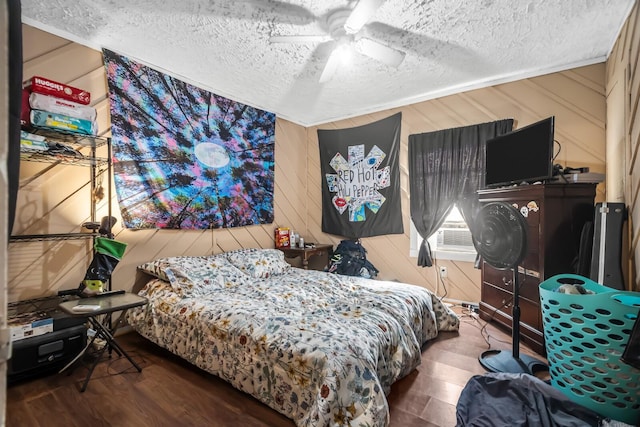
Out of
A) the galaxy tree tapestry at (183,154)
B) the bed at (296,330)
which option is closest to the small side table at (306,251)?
the galaxy tree tapestry at (183,154)

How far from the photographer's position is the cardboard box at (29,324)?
5.67 ft

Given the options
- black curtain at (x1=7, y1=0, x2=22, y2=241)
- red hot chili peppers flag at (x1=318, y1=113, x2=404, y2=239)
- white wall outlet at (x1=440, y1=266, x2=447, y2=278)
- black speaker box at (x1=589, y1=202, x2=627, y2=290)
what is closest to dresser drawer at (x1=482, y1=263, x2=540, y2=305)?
black speaker box at (x1=589, y1=202, x2=627, y2=290)

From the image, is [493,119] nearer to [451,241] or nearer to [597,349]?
[451,241]

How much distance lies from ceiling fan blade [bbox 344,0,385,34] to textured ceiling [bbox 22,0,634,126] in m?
0.11

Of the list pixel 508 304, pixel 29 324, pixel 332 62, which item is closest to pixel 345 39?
pixel 332 62

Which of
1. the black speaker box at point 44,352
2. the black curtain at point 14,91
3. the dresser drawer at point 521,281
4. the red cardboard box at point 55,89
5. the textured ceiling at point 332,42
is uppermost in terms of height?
the textured ceiling at point 332,42

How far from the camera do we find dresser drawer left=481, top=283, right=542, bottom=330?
226cm

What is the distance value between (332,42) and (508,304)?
2.81 meters

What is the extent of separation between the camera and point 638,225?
5.69 ft

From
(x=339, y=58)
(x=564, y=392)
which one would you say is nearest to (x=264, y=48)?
(x=339, y=58)

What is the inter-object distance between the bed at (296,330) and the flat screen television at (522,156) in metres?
1.30

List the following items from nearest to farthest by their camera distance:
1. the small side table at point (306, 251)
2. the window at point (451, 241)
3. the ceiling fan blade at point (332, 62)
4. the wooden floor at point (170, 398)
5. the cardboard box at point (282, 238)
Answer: the wooden floor at point (170, 398) → the ceiling fan blade at point (332, 62) → the window at point (451, 241) → the small side table at point (306, 251) → the cardboard box at point (282, 238)

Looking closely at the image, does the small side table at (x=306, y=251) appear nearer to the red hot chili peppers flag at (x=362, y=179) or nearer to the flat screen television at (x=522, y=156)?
the red hot chili peppers flag at (x=362, y=179)

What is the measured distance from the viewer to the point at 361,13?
172 cm
